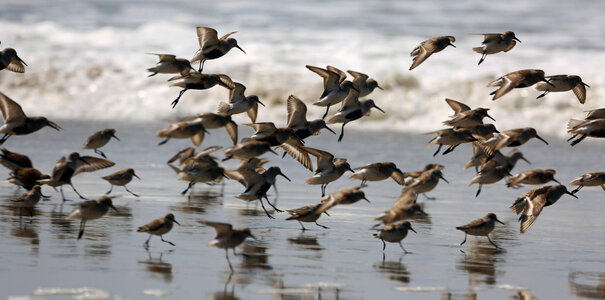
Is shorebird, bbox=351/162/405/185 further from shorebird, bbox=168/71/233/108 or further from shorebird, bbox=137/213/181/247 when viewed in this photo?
shorebird, bbox=137/213/181/247

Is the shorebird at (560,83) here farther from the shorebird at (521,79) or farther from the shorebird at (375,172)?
the shorebird at (375,172)

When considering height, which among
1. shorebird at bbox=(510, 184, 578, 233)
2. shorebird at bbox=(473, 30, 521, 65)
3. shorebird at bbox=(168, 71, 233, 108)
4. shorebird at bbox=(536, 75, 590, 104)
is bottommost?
shorebird at bbox=(510, 184, 578, 233)

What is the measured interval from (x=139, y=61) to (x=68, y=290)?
60.4ft

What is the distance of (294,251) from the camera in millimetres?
7586

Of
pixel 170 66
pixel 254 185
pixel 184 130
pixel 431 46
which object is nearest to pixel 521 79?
pixel 431 46

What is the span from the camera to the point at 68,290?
5.85m

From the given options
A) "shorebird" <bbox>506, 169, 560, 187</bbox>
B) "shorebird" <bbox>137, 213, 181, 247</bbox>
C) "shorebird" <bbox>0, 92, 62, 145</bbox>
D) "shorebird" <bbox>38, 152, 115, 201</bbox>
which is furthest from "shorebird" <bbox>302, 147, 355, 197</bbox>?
"shorebird" <bbox>0, 92, 62, 145</bbox>

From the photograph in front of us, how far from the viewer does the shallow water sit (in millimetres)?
6234

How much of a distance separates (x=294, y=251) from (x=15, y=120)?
2741 millimetres

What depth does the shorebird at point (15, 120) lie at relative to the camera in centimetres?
814

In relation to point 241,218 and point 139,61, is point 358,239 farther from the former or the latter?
point 139,61

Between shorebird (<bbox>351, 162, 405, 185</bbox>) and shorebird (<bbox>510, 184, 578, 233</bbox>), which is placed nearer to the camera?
shorebird (<bbox>510, 184, 578, 233</bbox>)

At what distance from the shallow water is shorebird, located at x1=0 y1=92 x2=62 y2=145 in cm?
81

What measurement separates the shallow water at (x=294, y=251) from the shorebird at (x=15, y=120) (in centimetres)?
81
